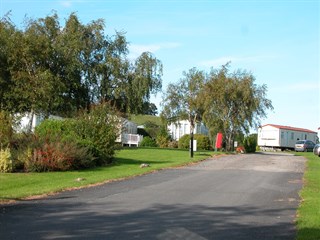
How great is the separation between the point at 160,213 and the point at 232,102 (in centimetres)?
3042

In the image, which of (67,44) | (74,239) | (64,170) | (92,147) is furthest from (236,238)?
(67,44)

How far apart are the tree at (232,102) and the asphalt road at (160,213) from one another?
2365cm

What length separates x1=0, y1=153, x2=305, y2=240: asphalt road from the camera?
7855mm

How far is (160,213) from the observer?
31.8 ft

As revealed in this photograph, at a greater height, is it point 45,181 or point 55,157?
point 55,157

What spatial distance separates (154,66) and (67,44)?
9.60m

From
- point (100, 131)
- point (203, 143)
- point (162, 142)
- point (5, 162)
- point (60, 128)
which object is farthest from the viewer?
point (162, 142)

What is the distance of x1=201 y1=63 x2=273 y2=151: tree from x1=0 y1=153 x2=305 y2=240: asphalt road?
2365 cm

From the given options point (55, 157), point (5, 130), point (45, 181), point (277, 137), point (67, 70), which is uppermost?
point (67, 70)

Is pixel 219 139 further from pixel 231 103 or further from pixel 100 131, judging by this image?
pixel 100 131

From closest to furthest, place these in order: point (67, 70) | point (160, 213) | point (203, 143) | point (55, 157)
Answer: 1. point (160, 213)
2. point (55, 157)
3. point (67, 70)
4. point (203, 143)

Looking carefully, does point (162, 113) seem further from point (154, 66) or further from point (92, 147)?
point (92, 147)

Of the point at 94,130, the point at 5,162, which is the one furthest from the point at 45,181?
the point at 94,130

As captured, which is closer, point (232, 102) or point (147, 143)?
point (232, 102)
